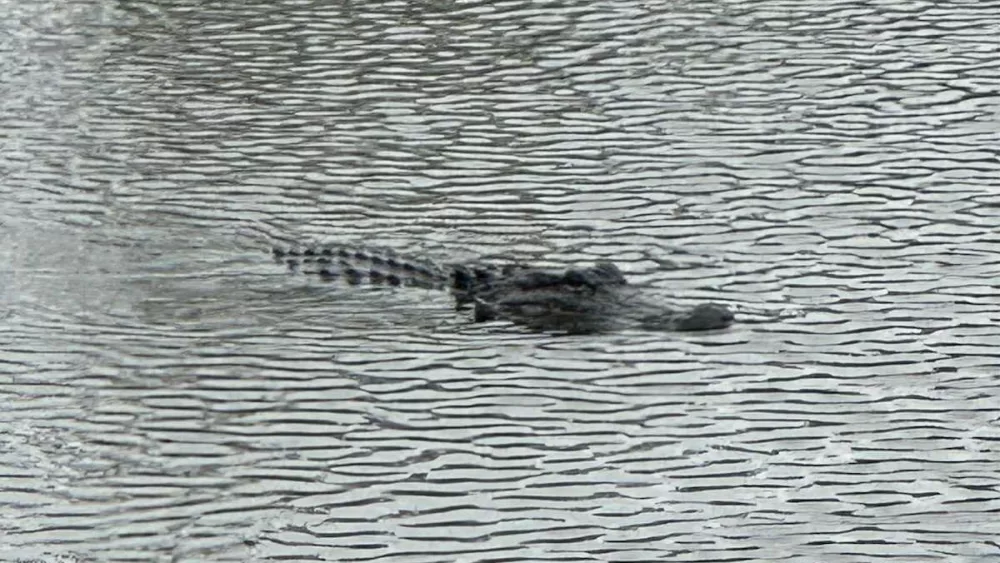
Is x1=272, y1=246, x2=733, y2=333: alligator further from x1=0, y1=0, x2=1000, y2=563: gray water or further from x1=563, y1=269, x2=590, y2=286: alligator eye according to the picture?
x1=0, y1=0, x2=1000, y2=563: gray water

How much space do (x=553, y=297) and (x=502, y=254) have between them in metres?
1.09


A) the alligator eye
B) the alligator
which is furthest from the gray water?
the alligator eye

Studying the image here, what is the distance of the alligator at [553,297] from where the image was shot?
Result: 10812 millimetres

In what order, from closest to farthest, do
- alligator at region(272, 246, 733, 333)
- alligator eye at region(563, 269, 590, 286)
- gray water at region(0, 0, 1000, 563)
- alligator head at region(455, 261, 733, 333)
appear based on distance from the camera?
gray water at region(0, 0, 1000, 563) < alligator at region(272, 246, 733, 333) < alligator head at region(455, 261, 733, 333) < alligator eye at region(563, 269, 590, 286)

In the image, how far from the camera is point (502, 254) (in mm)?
12094

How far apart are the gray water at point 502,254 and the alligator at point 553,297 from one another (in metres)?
0.15

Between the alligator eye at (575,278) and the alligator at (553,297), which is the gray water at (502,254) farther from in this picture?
the alligator eye at (575,278)

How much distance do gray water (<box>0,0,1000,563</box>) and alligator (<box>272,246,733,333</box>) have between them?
0.50ft

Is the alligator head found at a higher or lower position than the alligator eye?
lower

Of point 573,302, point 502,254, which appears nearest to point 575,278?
point 573,302

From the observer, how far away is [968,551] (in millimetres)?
7902

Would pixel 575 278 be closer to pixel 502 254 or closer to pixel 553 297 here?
pixel 553 297

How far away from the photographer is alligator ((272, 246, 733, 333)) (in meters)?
10.8

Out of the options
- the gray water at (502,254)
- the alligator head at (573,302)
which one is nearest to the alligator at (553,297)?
the alligator head at (573,302)
